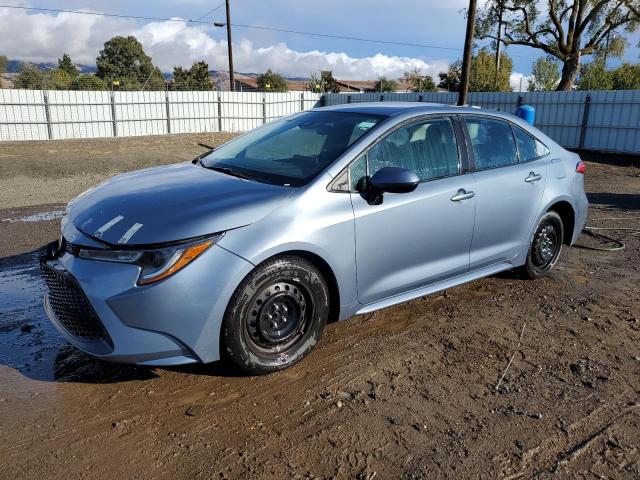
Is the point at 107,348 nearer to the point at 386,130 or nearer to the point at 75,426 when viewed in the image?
the point at 75,426

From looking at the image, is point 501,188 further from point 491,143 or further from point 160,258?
point 160,258

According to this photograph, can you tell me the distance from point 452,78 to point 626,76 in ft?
51.4

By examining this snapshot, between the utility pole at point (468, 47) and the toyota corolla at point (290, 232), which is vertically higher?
the utility pole at point (468, 47)

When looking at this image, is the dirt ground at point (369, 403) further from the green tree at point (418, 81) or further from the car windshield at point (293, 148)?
the green tree at point (418, 81)

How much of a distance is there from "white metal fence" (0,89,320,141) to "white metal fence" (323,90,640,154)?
9363 millimetres

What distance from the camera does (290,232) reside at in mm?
3152

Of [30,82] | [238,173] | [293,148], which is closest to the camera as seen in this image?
[238,173]

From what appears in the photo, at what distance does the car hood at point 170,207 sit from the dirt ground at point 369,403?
958 mm

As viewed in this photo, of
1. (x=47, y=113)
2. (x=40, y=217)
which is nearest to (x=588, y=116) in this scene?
(x=40, y=217)

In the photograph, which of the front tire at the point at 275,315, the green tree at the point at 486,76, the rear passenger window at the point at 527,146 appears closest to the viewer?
the front tire at the point at 275,315

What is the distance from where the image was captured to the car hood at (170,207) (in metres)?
2.94

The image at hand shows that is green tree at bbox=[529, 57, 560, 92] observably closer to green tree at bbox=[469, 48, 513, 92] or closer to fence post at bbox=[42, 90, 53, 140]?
green tree at bbox=[469, 48, 513, 92]

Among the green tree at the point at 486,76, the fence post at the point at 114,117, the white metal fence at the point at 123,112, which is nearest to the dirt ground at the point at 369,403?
the white metal fence at the point at 123,112

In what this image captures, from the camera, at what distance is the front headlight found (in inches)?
111
